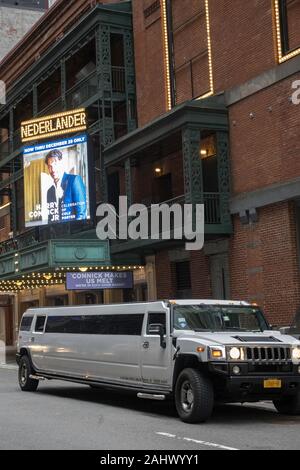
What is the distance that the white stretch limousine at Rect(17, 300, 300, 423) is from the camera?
34.5 feet

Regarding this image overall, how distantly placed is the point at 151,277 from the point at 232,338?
545 inches

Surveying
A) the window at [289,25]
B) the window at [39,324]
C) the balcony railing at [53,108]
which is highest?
the balcony railing at [53,108]

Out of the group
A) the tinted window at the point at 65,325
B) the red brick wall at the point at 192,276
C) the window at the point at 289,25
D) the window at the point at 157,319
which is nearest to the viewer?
the window at the point at 157,319

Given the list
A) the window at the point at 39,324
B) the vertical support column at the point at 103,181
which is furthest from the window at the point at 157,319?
the vertical support column at the point at 103,181

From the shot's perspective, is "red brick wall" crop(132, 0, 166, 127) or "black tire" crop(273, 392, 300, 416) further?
"red brick wall" crop(132, 0, 166, 127)

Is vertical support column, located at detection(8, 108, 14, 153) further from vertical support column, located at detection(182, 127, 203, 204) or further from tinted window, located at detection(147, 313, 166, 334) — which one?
tinted window, located at detection(147, 313, 166, 334)

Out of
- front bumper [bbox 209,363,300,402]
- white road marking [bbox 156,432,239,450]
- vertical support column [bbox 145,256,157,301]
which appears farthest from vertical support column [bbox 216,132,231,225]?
white road marking [bbox 156,432,239,450]

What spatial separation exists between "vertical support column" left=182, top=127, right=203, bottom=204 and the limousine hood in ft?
28.5

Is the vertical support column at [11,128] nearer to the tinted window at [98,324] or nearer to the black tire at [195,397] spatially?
the tinted window at [98,324]

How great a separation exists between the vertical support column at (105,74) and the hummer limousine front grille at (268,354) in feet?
53.1

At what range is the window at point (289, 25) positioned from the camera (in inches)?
716

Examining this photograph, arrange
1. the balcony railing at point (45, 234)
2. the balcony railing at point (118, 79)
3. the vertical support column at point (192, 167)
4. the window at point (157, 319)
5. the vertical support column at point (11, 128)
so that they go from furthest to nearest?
1. the vertical support column at point (11, 128)
2. the balcony railing at point (45, 234)
3. the balcony railing at point (118, 79)
4. the vertical support column at point (192, 167)
5. the window at point (157, 319)

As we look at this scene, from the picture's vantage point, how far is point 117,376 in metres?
12.9
